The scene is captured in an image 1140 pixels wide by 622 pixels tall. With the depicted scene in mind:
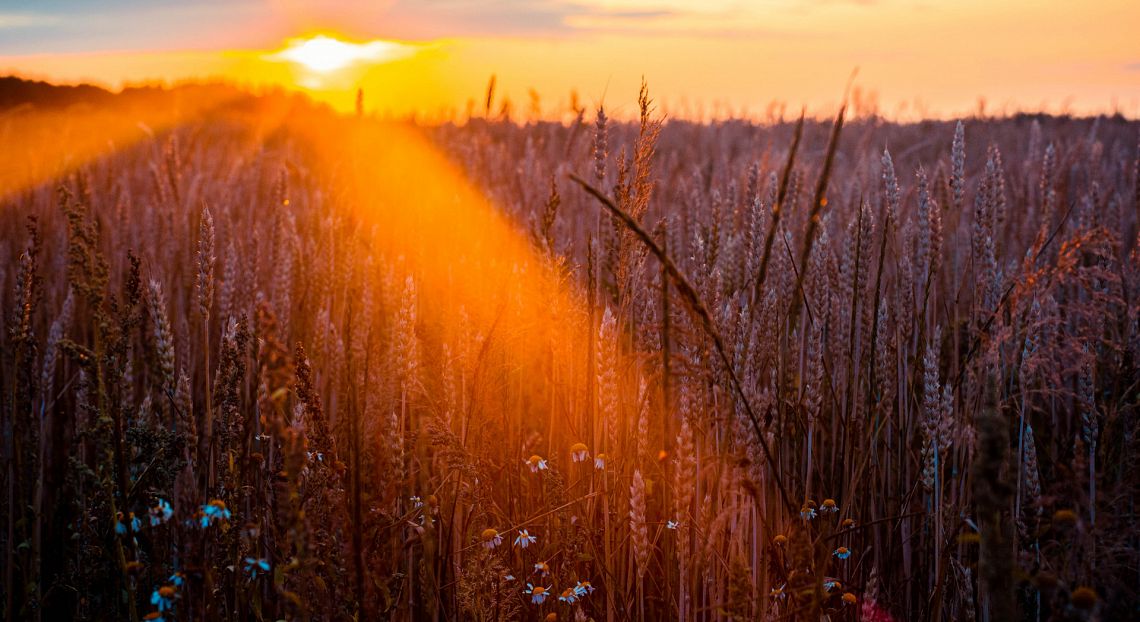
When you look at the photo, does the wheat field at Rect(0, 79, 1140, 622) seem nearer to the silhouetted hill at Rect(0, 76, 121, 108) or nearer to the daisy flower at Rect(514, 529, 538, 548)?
the daisy flower at Rect(514, 529, 538, 548)

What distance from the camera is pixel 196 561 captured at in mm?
1719

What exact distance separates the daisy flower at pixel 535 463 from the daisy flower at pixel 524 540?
0.17 meters

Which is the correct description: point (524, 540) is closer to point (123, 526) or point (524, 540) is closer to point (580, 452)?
point (580, 452)

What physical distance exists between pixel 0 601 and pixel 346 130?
40.7ft

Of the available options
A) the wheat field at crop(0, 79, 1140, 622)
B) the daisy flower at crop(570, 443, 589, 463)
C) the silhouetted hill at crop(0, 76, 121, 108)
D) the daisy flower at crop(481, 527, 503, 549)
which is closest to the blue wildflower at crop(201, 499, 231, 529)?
the wheat field at crop(0, 79, 1140, 622)

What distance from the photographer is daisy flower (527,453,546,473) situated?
83.0 inches

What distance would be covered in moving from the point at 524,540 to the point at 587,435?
31 cm

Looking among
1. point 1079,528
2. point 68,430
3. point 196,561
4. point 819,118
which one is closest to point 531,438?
point 196,561

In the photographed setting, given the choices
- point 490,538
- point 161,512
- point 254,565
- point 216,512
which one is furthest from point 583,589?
point 161,512

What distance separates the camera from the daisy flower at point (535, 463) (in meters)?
2.11

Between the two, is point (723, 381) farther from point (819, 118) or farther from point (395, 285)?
point (819, 118)

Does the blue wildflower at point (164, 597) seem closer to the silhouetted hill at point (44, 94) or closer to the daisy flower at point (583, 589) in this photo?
the daisy flower at point (583, 589)

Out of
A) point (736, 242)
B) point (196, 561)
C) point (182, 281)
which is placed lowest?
point (196, 561)

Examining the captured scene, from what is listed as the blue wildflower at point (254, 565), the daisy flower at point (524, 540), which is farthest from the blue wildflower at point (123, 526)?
the daisy flower at point (524, 540)
